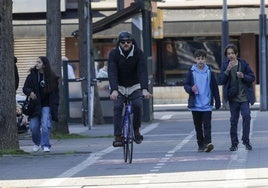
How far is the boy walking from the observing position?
15562mm

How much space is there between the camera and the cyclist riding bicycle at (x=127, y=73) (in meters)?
13.9

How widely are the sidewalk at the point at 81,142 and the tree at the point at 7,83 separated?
0.67 metres

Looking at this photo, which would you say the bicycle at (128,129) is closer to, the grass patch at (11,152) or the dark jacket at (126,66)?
the dark jacket at (126,66)

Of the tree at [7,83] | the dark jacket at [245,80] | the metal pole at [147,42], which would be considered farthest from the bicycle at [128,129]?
the metal pole at [147,42]

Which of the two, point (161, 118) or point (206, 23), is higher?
point (206, 23)

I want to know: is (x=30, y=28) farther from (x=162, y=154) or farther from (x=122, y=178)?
(x=122, y=178)

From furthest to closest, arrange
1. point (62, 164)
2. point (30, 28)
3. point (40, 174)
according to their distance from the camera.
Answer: point (30, 28)
point (62, 164)
point (40, 174)

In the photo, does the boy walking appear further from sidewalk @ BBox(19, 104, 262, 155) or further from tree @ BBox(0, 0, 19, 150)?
tree @ BBox(0, 0, 19, 150)

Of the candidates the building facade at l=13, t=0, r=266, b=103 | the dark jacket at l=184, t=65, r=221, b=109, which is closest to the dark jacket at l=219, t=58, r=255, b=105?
the dark jacket at l=184, t=65, r=221, b=109

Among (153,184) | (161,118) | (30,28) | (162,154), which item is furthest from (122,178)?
(30,28)

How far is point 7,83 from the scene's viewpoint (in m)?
15.9

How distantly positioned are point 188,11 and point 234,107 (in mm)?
21668

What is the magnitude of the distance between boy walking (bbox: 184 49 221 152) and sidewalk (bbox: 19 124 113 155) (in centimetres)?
213

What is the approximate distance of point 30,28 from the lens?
119 ft
